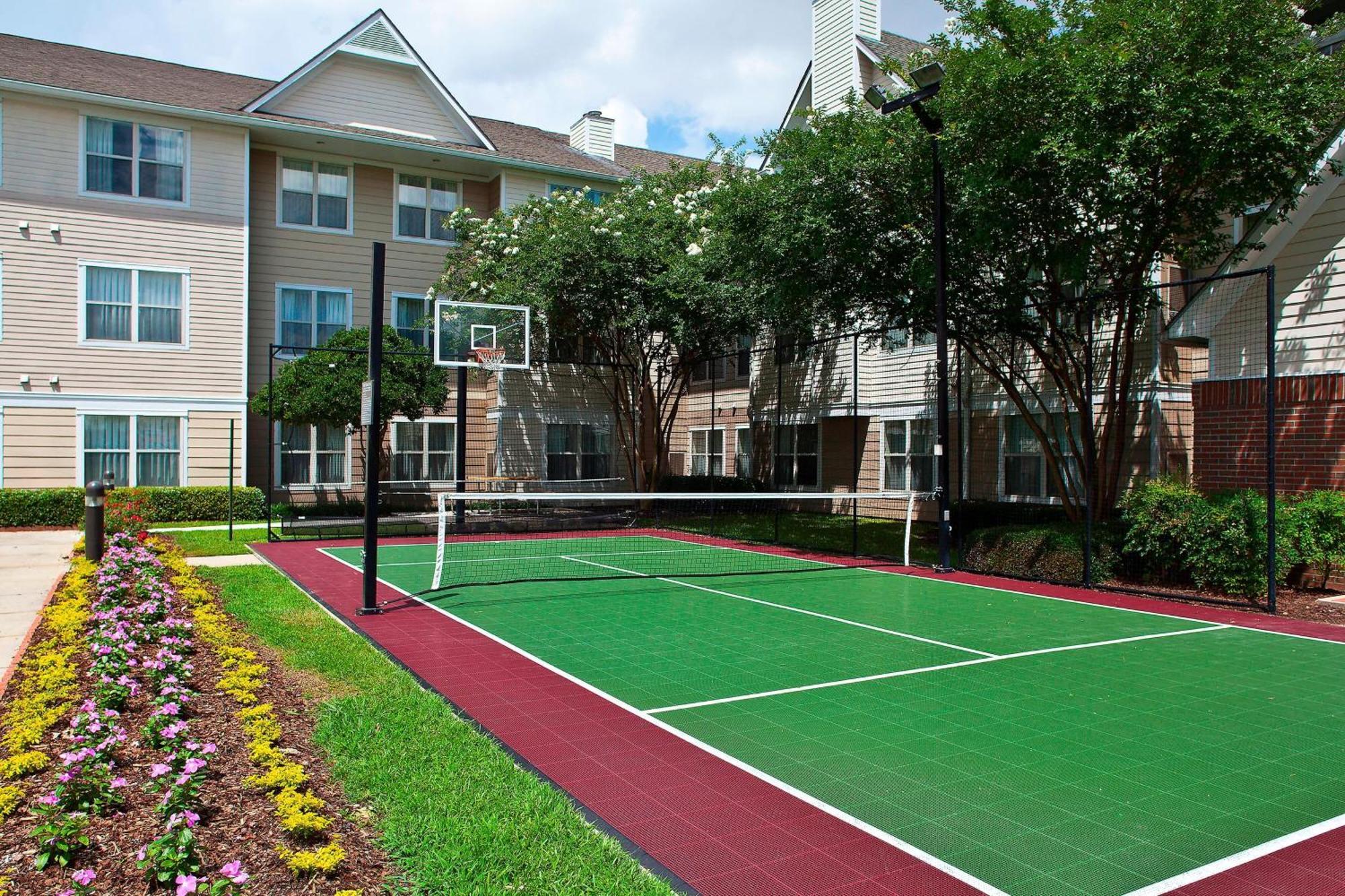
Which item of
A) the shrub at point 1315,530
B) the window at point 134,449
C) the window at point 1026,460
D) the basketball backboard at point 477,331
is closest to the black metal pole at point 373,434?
the basketball backboard at point 477,331

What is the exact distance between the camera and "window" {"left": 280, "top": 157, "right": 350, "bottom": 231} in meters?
25.2

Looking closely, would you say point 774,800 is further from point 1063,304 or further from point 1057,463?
point 1057,463

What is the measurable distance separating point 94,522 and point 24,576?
142 cm

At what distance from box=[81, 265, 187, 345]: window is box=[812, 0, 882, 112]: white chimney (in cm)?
1703

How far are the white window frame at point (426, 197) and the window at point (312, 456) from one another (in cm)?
587

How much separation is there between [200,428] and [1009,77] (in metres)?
20.0

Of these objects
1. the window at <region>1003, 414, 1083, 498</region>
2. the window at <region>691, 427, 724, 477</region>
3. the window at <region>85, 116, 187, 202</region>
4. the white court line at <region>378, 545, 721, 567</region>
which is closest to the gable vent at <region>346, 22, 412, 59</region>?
the window at <region>85, 116, 187, 202</region>

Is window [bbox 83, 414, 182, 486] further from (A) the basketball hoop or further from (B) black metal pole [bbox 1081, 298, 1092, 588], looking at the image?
(B) black metal pole [bbox 1081, 298, 1092, 588]

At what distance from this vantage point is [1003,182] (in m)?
12.4

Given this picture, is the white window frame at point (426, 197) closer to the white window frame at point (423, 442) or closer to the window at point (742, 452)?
the white window frame at point (423, 442)

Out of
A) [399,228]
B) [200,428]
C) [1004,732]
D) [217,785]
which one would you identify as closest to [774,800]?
[1004,732]

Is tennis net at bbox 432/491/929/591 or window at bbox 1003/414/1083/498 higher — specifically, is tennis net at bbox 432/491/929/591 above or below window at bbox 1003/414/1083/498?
below

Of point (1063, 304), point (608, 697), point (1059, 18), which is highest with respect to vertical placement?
point (1059, 18)

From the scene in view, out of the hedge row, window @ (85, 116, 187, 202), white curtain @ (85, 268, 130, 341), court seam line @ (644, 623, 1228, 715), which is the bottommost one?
court seam line @ (644, 623, 1228, 715)
